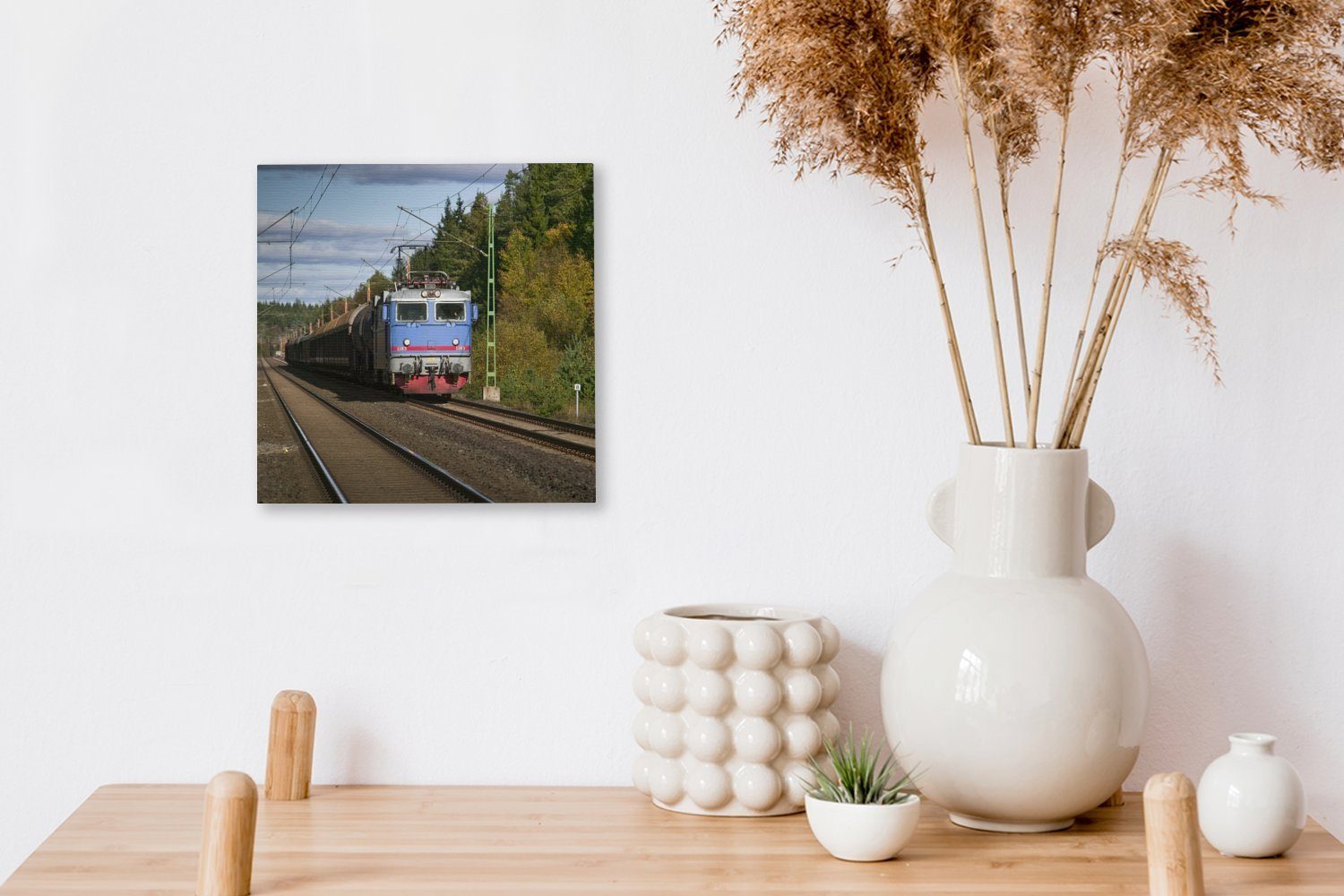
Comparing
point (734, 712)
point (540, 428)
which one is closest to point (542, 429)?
point (540, 428)

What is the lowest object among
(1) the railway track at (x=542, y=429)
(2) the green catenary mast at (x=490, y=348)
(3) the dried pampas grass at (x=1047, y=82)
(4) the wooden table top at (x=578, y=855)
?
(4) the wooden table top at (x=578, y=855)

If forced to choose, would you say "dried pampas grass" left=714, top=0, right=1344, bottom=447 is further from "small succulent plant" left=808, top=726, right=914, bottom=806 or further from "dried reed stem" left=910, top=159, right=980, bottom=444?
"small succulent plant" left=808, top=726, right=914, bottom=806

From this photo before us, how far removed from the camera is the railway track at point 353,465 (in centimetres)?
131

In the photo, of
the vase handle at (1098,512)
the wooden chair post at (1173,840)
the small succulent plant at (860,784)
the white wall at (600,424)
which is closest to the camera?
the wooden chair post at (1173,840)

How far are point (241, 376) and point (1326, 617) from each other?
3.79ft

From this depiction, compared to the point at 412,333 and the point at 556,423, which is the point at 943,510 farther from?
the point at 412,333

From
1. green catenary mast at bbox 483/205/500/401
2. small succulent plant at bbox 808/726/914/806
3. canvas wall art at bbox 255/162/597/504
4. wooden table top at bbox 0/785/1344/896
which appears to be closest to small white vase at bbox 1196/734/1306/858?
wooden table top at bbox 0/785/1344/896

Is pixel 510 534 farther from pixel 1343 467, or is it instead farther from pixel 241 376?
pixel 1343 467

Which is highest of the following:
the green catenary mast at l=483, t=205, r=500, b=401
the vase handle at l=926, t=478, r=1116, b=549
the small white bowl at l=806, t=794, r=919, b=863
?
the green catenary mast at l=483, t=205, r=500, b=401

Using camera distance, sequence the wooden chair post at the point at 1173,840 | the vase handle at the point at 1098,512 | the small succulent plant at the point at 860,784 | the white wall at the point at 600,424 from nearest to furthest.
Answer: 1. the wooden chair post at the point at 1173,840
2. the small succulent plant at the point at 860,784
3. the vase handle at the point at 1098,512
4. the white wall at the point at 600,424

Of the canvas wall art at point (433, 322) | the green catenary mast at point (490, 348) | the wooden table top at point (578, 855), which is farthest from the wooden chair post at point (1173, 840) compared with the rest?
the green catenary mast at point (490, 348)

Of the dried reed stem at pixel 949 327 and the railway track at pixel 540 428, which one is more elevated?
the dried reed stem at pixel 949 327

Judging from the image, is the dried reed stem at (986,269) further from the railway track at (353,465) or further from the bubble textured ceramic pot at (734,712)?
the railway track at (353,465)

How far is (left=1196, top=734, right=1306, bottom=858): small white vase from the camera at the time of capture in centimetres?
107
